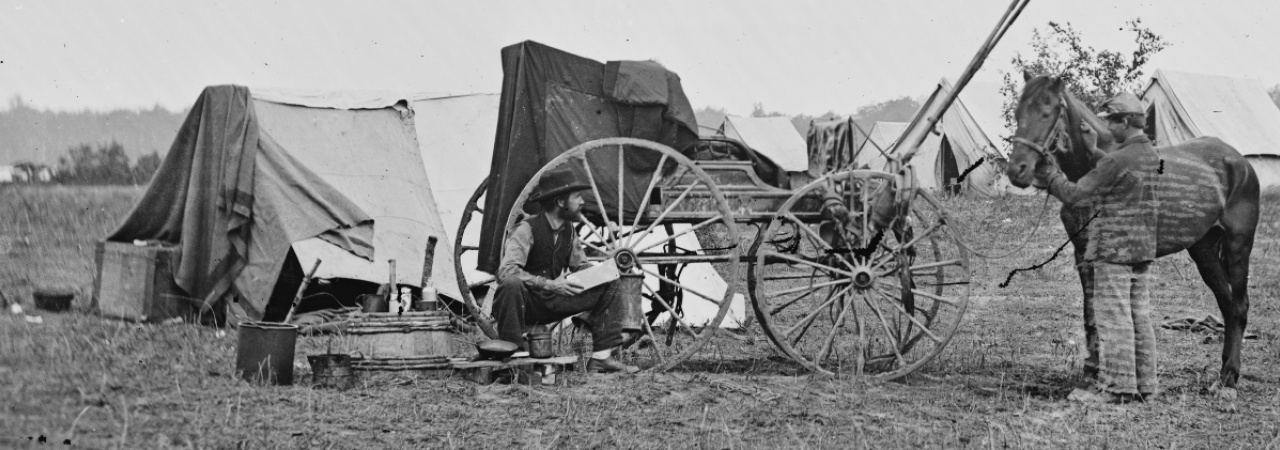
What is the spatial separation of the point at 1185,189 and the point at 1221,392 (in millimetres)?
1148

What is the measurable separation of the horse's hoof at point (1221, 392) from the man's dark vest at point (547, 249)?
373 cm

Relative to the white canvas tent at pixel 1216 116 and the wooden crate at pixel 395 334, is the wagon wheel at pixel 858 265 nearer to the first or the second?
the wooden crate at pixel 395 334

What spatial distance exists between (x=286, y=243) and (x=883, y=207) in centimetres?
453

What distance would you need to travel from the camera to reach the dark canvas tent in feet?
28.8

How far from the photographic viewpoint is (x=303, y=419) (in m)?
4.86

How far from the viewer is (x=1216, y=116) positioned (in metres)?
19.6

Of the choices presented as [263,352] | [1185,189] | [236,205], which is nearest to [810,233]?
[1185,189]

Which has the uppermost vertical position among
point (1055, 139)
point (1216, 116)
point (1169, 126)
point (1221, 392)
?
point (1216, 116)

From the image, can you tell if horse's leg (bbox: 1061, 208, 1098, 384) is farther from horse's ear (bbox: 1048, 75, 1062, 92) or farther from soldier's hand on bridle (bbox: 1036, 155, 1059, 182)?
horse's ear (bbox: 1048, 75, 1062, 92)

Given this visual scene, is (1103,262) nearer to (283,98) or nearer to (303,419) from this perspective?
(303,419)

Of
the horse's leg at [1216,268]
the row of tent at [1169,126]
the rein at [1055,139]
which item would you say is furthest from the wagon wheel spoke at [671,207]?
the row of tent at [1169,126]

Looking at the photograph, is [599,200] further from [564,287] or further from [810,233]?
[810,233]

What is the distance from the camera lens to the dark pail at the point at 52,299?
8711 millimetres

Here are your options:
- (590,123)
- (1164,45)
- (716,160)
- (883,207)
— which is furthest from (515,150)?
(1164,45)
